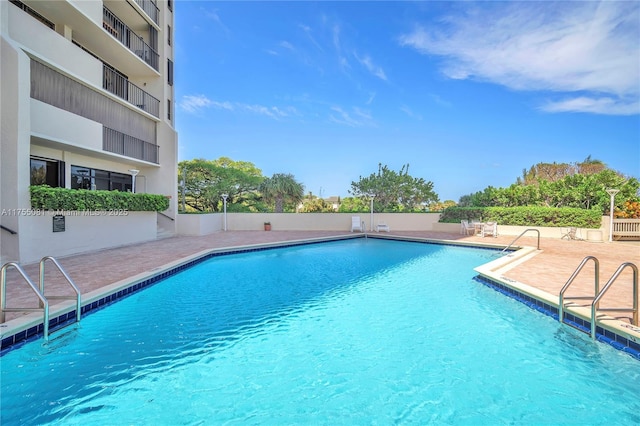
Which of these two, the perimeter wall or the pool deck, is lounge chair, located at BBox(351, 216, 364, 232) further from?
the pool deck

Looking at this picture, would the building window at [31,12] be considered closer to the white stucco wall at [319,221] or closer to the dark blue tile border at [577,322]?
the white stucco wall at [319,221]

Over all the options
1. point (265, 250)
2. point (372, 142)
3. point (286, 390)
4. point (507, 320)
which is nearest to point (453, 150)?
point (372, 142)

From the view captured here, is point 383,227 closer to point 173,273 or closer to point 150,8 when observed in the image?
point 173,273

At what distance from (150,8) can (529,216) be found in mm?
21703

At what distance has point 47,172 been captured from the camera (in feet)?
33.9

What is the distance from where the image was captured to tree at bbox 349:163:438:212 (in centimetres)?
2192

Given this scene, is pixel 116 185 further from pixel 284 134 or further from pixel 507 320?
pixel 284 134

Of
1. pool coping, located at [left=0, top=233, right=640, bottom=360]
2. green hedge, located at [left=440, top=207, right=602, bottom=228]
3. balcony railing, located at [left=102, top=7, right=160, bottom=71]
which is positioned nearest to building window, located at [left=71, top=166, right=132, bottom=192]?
balcony railing, located at [left=102, top=7, right=160, bottom=71]

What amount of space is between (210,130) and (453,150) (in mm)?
23329

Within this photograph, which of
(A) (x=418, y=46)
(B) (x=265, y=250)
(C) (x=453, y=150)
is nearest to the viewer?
(B) (x=265, y=250)

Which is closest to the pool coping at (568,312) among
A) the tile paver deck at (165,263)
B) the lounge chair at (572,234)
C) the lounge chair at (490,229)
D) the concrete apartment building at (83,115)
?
the tile paver deck at (165,263)

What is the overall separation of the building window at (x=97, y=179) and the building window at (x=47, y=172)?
0.59 metres

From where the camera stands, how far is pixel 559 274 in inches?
264

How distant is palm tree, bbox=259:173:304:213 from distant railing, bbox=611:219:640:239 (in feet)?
53.6
